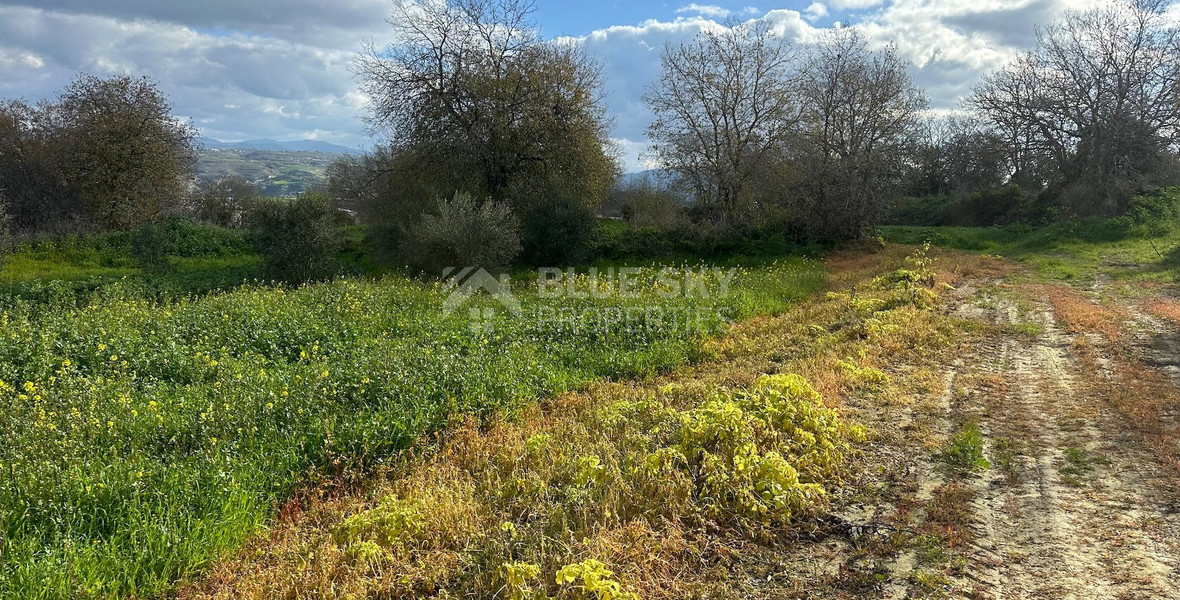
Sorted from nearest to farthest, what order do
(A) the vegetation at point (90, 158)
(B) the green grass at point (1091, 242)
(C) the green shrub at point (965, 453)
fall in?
(C) the green shrub at point (965, 453) < (B) the green grass at point (1091, 242) < (A) the vegetation at point (90, 158)

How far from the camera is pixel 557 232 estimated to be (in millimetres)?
19797

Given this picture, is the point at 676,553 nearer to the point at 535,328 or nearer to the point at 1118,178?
the point at 535,328

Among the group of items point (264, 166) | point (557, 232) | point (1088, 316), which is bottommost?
point (1088, 316)

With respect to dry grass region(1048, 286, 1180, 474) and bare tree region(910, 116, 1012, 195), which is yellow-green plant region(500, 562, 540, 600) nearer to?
dry grass region(1048, 286, 1180, 474)

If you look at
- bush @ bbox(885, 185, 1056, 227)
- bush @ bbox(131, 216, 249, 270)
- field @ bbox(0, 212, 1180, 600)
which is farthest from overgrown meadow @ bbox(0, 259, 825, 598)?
bush @ bbox(885, 185, 1056, 227)

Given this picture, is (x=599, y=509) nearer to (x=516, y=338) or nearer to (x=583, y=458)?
(x=583, y=458)

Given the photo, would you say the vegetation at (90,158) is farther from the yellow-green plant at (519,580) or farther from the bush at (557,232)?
the yellow-green plant at (519,580)

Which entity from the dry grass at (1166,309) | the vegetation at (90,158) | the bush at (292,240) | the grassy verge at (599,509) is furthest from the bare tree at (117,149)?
the dry grass at (1166,309)

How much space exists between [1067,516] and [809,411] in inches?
70.4

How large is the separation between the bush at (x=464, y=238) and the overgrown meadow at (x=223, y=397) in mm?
4845

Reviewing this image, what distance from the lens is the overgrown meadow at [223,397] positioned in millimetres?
3713

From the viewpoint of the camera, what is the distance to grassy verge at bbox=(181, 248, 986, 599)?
3.49 meters

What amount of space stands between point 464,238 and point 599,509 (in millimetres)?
13241

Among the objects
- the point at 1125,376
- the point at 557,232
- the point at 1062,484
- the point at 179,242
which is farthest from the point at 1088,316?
the point at 179,242
